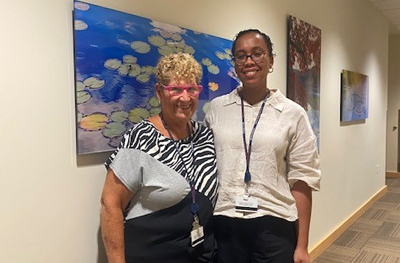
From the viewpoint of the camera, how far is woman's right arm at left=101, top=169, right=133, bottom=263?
138cm

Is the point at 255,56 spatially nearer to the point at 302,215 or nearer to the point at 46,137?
the point at 302,215

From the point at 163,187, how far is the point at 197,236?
25 centimetres

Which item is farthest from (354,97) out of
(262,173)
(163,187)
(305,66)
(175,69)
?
(163,187)

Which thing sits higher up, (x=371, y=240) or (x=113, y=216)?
(x=113, y=216)

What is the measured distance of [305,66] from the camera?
3.29 metres

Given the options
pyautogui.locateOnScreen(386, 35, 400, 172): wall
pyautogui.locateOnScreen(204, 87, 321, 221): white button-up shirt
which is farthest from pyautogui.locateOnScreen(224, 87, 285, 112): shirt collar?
pyautogui.locateOnScreen(386, 35, 400, 172): wall

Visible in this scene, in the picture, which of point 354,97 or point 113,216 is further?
point 354,97

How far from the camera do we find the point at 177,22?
2002 mm

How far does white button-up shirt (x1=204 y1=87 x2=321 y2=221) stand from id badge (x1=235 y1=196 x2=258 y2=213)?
0.02m

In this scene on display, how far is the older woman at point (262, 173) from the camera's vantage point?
1585 millimetres

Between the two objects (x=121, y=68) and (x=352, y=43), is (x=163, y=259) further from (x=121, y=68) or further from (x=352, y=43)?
(x=352, y=43)

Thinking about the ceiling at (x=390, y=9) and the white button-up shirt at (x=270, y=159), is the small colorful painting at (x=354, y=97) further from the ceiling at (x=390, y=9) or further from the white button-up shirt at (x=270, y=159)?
the white button-up shirt at (x=270, y=159)

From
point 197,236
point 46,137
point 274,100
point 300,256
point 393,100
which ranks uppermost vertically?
point 393,100

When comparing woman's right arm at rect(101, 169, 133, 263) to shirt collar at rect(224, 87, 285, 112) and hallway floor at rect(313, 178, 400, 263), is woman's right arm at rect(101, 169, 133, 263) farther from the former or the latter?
hallway floor at rect(313, 178, 400, 263)
